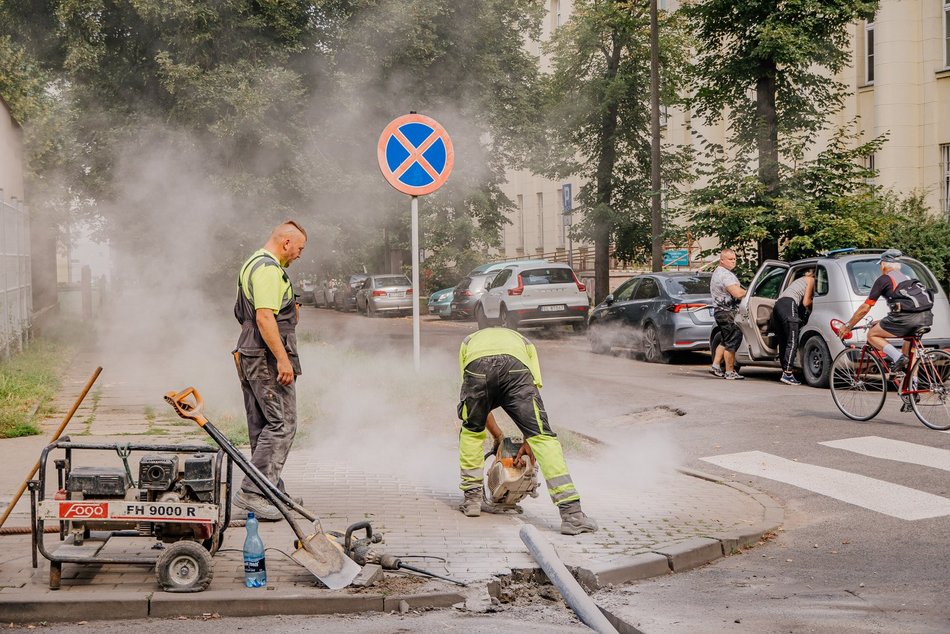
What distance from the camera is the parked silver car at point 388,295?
115ft

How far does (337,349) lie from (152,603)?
11669mm

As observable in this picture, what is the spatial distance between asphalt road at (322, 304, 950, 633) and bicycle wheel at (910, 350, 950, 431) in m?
0.19

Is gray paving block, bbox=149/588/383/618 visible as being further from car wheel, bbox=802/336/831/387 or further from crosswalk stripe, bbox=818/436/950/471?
car wheel, bbox=802/336/831/387

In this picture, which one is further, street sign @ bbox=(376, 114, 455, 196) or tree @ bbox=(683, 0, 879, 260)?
tree @ bbox=(683, 0, 879, 260)

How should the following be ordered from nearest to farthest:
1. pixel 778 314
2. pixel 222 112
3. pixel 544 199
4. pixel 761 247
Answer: pixel 778 314
pixel 222 112
pixel 761 247
pixel 544 199

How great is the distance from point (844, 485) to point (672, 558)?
2.59m

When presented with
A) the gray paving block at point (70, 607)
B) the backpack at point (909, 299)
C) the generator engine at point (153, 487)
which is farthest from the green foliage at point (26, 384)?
the backpack at point (909, 299)

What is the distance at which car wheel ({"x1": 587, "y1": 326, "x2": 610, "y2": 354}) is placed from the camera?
19.0m

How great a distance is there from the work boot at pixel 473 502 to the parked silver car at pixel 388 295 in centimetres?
2813

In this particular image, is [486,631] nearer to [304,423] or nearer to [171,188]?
[304,423]

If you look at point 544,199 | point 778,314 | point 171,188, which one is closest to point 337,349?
point 171,188

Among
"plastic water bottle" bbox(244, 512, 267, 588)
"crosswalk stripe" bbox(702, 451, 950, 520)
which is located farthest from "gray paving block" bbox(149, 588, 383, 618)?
"crosswalk stripe" bbox(702, 451, 950, 520)

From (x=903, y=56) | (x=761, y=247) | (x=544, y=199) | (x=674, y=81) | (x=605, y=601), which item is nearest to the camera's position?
(x=605, y=601)

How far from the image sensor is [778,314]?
1350cm
